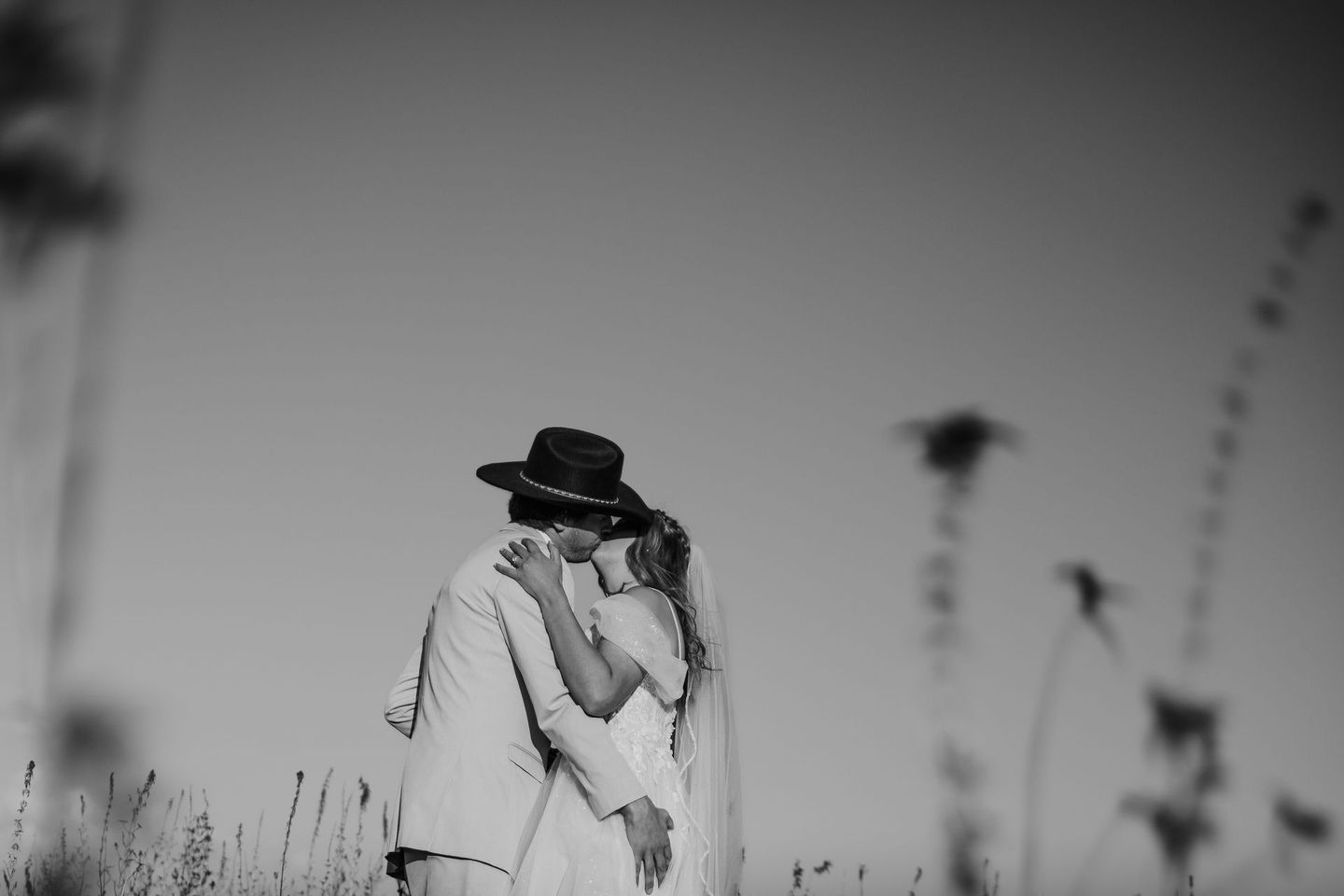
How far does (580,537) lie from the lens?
15.6 feet

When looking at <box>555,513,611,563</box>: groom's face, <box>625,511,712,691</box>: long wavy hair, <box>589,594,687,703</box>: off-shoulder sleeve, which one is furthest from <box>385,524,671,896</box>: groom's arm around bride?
<box>625,511,712,691</box>: long wavy hair

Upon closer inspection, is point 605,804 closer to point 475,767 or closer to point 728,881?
point 475,767

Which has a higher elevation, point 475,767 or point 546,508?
point 546,508

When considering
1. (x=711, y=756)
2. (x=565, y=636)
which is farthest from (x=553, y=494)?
(x=711, y=756)

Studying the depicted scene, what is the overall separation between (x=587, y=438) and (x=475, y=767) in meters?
1.24

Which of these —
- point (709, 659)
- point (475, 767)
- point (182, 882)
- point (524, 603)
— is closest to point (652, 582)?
point (709, 659)

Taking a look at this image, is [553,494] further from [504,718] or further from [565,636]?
[504,718]

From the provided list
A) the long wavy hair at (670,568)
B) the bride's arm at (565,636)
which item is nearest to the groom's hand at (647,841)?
the bride's arm at (565,636)

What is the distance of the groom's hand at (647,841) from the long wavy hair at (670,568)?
0.65m

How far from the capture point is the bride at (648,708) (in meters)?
4.49

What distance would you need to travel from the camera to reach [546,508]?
15.5 ft

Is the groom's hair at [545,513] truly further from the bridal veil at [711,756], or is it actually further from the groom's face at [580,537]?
the bridal veil at [711,756]

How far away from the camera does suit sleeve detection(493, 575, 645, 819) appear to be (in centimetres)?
433

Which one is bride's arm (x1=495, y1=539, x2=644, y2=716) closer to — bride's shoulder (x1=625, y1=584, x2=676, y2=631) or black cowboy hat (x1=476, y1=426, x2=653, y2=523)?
black cowboy hat (x1=476, y1=426, x2=653, y2=523)
